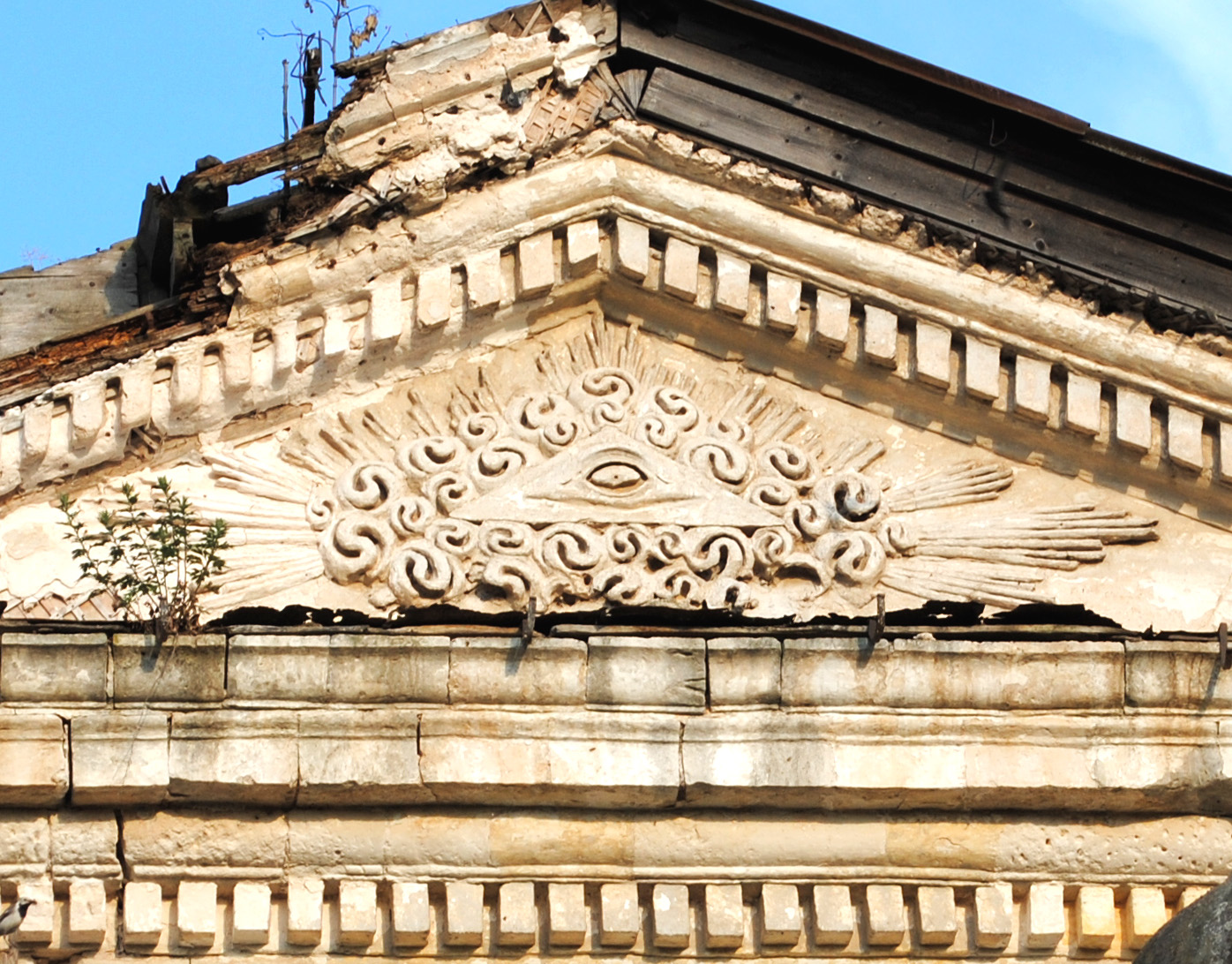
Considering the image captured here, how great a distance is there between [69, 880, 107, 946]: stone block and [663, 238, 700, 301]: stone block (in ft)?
9.29

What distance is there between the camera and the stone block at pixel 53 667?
29.0ft

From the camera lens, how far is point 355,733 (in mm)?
8898

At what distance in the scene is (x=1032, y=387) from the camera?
985 centimetres

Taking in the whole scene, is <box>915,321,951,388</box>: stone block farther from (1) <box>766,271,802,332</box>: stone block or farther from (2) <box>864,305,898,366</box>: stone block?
(1) <box>766,271,802,332</box>: stone block

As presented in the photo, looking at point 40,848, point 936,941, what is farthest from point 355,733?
point 936,941

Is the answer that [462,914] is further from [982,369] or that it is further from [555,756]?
[982,369]

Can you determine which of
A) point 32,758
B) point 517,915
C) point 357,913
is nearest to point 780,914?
point 517,915

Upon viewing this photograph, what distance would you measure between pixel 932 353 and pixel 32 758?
3.31 metres

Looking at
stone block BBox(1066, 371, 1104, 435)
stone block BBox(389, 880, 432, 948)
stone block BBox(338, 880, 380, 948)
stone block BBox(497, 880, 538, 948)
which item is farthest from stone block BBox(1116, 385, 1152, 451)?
stone block BBox(338, 880, 380, 948)

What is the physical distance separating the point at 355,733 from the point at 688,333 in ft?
6.68

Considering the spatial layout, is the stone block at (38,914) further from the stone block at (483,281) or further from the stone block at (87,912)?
the stone block at (483,281)

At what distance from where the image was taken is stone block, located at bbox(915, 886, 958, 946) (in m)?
8.88

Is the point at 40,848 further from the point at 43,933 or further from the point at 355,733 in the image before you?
the point at 355,733

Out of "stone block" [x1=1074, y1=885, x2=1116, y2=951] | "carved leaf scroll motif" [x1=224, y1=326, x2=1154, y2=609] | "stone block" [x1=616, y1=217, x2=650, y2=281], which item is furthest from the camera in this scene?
"stone block" [x1=616, y1=217, x2=650, y2=281]
